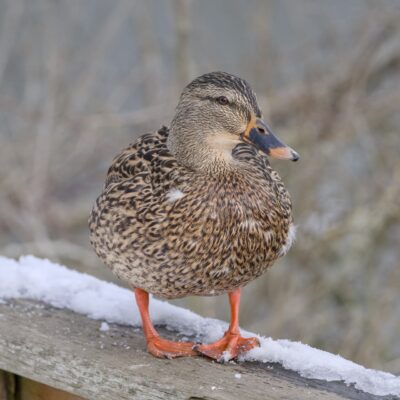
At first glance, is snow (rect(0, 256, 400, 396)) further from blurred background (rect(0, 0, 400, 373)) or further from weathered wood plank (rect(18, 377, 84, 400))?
blurred background (rect(0, 0, 400, 373))

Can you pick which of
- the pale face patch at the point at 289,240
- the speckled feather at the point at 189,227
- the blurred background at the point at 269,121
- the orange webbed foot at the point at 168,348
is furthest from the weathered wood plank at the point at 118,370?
the blurred background at the point at 269,121

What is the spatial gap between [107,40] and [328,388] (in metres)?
3.93

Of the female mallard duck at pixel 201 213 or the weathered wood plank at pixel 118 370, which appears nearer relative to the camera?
the weathered wood plank at pixel 118 370

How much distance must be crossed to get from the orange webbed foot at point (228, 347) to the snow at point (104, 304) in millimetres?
26

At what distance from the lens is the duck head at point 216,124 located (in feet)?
7.45

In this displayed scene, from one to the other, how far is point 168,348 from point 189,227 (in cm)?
32

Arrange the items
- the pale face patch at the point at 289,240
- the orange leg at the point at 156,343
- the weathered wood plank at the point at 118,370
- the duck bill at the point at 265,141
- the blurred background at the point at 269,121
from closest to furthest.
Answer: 1. the weathered wood plank at the point at 118,370
2. the duck bill at the point at 265,141
3. the orange leg at the point at 156,343
4. the pale face patch at the point at 289,240
5. the blurred background at the point at 269,121

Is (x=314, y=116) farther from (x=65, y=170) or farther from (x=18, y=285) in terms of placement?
(x=18, y=285)

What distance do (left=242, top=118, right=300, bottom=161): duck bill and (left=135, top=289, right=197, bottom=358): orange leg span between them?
21.6 inches

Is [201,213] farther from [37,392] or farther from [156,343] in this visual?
[37,392]

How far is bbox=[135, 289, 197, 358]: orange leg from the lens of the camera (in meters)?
2.28

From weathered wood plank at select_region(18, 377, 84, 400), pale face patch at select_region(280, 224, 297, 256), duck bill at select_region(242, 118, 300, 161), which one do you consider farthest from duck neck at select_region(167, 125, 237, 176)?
weathered wood plank at select_region(18, 377, 84, 400)

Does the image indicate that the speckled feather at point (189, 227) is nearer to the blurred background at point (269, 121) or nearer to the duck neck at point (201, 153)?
the duck neck at point (201, 153)

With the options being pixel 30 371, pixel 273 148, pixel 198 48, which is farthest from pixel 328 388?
pixel 198 48
